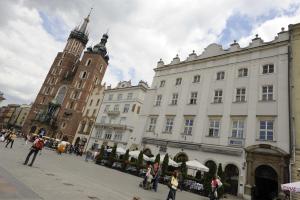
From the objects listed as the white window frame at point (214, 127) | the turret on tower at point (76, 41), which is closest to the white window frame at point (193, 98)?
the white window frame at point (214, 127)

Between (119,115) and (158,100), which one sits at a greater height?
(158,100)

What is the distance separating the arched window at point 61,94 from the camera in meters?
72.1

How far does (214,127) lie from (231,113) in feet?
8.07

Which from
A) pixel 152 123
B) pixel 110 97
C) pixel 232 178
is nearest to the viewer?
pixel 232 178

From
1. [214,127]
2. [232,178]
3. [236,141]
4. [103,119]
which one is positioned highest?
[103,119]

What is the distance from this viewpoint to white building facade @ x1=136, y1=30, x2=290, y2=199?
2100cm

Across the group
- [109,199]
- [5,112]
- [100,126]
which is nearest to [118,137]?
[100,126]

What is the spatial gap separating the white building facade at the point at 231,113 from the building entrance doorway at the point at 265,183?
0.28 ft

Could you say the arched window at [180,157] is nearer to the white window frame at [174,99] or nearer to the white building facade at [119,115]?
the white window frame at [174,99]

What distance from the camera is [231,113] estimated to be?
81.4ft

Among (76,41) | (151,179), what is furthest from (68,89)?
(151,179)

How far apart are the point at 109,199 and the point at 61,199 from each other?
8.05ft

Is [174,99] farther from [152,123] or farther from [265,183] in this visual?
[265,183]

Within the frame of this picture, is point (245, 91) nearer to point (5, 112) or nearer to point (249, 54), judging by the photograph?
point (249, 54)
